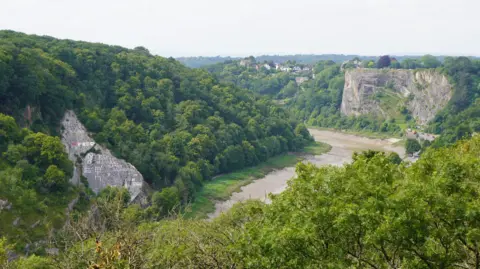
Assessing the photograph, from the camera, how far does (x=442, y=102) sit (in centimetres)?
9025

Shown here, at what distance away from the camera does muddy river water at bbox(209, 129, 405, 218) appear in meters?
49.5

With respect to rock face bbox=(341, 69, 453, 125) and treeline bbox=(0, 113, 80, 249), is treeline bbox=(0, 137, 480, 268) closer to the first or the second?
treeline bbox=(0, 113, 80, 249)

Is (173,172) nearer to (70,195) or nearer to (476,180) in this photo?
(70,195)

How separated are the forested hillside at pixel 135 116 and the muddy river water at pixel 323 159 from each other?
4.08 meters

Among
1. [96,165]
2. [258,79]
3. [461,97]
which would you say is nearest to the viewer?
[96,165]

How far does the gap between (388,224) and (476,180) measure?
10.6 feet

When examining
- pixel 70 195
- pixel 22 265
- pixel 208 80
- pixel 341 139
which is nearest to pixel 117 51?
pixel 208 80

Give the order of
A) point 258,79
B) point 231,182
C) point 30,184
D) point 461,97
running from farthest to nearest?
point 258,79 → point 461,97 → point 231,182 → point 30,184

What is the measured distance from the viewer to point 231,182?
54.6 metres

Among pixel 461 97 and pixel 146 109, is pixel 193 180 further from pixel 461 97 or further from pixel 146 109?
pixel 461 97

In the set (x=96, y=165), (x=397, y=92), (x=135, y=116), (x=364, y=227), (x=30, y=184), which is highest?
(x=364, y=227)

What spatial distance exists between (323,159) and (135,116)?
97.5 feet

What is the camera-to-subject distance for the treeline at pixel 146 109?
41.1 m

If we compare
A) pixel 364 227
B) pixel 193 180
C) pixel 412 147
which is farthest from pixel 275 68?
pixel 364 227
